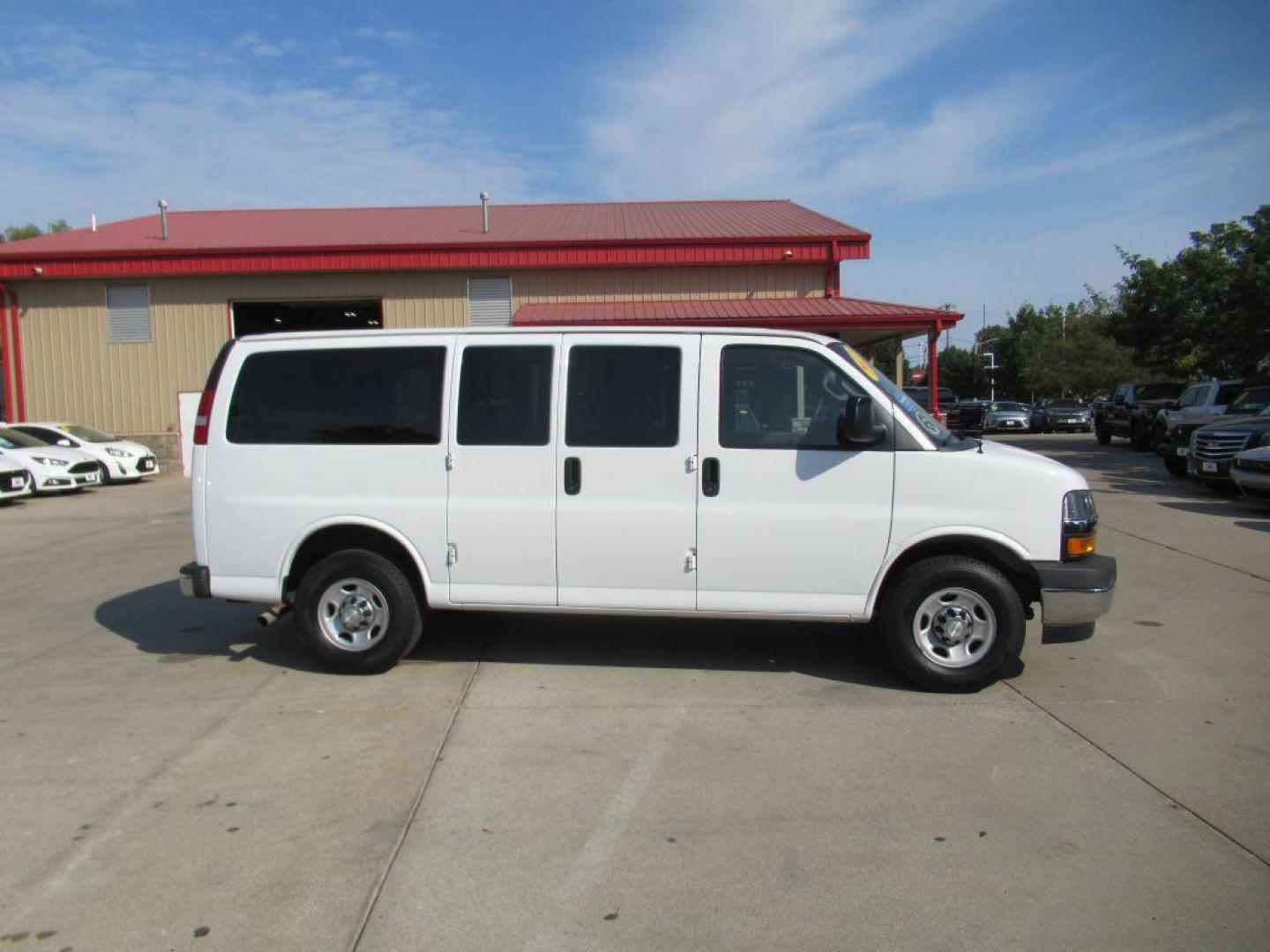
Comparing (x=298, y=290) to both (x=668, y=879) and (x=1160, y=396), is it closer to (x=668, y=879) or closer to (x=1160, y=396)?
(x=668, y=879)

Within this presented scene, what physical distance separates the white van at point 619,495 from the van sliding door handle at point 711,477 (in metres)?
0.02

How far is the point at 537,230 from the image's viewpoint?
23.5m

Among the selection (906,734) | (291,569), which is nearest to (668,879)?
(906,734)

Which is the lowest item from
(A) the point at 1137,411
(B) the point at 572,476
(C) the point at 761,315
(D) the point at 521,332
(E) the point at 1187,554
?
(E) the point at 1187,554

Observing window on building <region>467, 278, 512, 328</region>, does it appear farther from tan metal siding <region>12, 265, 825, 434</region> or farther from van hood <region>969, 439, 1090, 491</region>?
van hood <region>969, 439, 1090, 491</region>

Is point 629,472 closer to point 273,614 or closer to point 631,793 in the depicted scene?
point 631,793

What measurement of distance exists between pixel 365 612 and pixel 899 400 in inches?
136

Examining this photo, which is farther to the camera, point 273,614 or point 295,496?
point 273,614

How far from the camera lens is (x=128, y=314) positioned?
22.3 meters

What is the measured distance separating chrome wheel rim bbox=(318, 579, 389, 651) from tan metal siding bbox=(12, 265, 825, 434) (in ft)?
53.6

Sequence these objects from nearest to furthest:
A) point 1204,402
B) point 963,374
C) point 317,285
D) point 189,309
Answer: point 1204,402
point 317,285
point 189,309
point 963,374

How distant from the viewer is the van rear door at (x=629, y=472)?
5504 mm

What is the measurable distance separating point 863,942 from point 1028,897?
68cm

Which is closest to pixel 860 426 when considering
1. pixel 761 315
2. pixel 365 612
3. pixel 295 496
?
pixel 365 612
